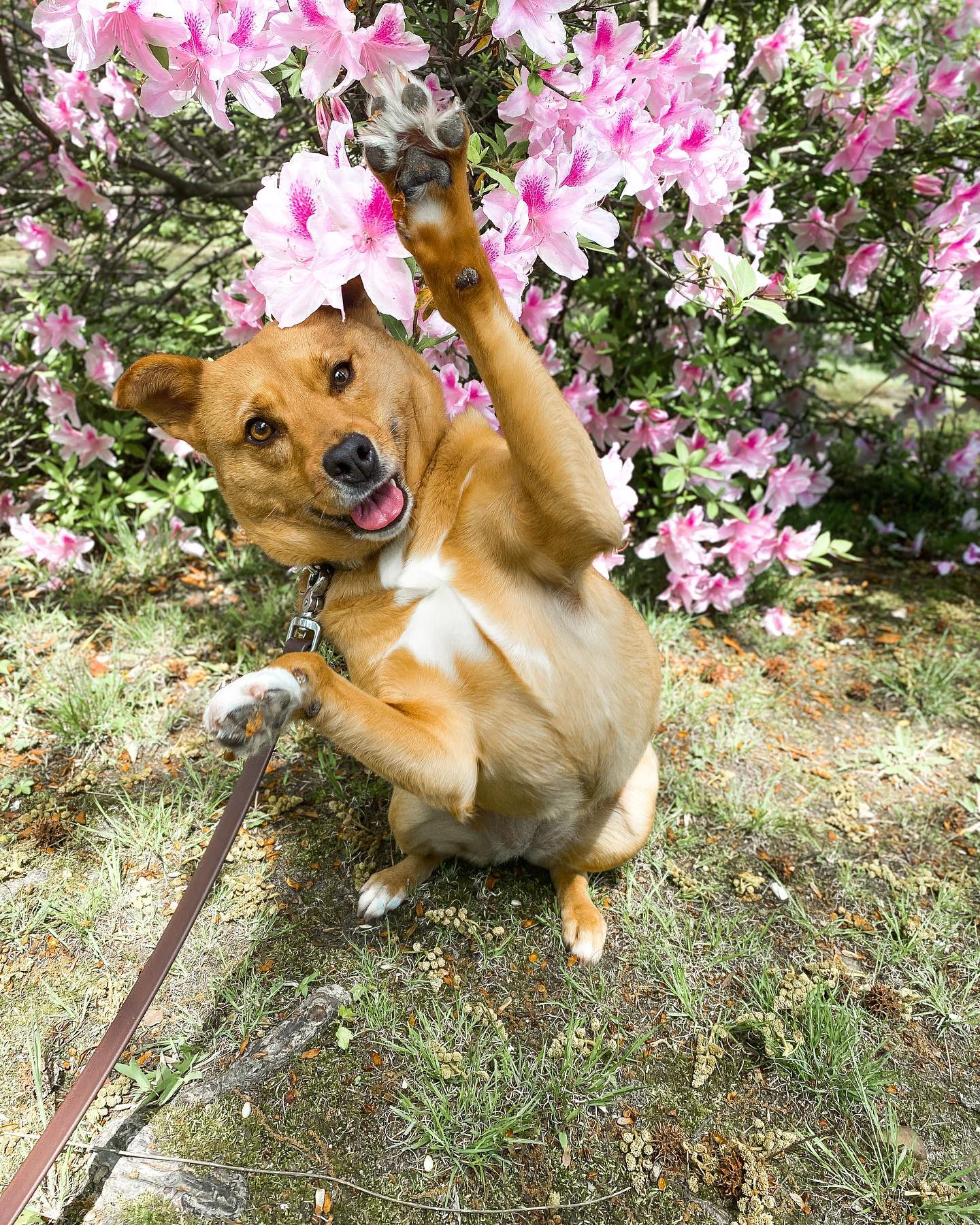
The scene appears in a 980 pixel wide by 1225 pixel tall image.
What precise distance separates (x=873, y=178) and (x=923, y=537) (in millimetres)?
1987

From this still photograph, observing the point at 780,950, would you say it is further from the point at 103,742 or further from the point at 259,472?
the point at 103,742

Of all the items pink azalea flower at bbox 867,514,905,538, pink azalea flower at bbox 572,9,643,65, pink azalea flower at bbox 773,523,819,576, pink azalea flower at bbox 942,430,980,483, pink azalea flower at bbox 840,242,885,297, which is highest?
pink azalea flower at bbox 572,9,643,65

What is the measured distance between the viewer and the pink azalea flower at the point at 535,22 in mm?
1674

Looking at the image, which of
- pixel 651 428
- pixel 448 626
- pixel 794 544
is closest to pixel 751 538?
pixel 794 544

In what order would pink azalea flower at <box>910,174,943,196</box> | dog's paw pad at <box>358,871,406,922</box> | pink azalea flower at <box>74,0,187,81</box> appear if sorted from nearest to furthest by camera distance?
1. pink azalea flower at <box>74,0,187,81</box>
2. dog's paw pad at <box>358,871,406,922</box>
3. pink azalea flower at <box>910,174,943,196</box>

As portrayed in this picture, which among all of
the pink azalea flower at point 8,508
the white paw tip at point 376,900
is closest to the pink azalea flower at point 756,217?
the white paw tip at point 376,900

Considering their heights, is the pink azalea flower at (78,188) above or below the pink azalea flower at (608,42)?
above

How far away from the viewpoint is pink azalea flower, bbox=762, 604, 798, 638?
371cm

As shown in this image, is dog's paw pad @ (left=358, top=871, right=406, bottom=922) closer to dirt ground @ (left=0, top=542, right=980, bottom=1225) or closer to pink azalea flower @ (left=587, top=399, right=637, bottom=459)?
dirt ground @ (left=0, top=542, right=980, bottom=1225)

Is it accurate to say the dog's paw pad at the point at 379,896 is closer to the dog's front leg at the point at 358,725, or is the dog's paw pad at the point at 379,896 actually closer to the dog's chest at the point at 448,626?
the dog's front leg at the point at 358,725

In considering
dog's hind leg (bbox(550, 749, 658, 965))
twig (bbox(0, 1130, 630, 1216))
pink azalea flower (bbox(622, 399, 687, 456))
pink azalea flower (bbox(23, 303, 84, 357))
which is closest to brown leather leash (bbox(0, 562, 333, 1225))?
twig (bbox(0, 1130, 630, 1216))

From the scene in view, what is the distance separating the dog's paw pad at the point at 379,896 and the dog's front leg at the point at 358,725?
0.59 metres

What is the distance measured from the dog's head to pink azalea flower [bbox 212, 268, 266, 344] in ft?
1.72

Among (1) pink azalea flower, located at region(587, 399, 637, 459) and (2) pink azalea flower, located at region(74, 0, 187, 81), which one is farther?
(1) pink azalea flower, located at region(587, 399, 637, 459)
